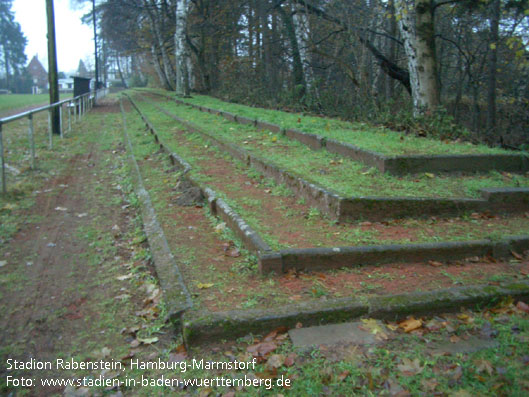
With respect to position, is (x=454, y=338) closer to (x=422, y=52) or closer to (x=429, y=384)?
(x=429, y=384)

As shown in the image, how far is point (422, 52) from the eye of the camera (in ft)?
28.2

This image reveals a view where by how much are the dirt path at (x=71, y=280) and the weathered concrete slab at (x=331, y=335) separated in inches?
48.1

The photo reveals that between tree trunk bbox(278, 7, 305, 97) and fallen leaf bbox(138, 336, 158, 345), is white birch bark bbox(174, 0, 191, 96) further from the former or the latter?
fallen leaf bbox(138, 336, 158, 345)

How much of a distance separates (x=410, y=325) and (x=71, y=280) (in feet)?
10.1

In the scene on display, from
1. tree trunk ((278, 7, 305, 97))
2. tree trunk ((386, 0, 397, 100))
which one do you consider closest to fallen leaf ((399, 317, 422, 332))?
tree trunk ((386, 0, 397, 100))

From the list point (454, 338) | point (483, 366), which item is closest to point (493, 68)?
point (454, 338)

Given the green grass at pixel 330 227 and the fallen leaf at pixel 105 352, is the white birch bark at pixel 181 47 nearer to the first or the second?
the green grass at pixel 330 227

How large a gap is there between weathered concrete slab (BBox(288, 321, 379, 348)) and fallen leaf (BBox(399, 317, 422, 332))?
0.26 m

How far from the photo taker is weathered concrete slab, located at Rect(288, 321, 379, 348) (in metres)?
2.96

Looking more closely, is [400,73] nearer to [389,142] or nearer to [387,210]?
[389,142]

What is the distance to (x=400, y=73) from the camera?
11.3 meters

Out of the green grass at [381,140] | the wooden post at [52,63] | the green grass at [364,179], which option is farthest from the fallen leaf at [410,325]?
the wooden post at [52,63]

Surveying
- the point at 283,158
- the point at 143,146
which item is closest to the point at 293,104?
the point at 143,146

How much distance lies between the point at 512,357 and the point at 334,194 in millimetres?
2274
